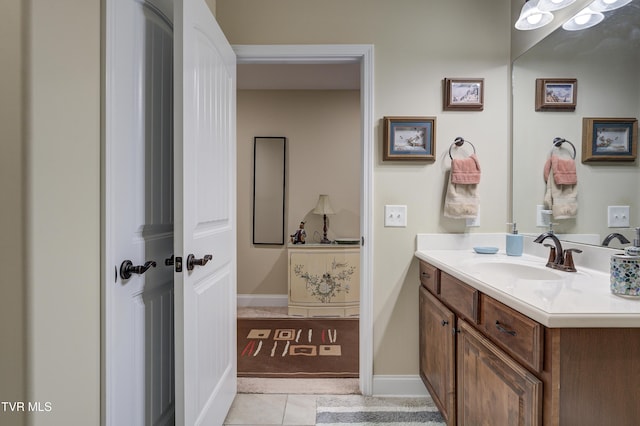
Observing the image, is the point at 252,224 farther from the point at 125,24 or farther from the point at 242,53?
the point at 125,24

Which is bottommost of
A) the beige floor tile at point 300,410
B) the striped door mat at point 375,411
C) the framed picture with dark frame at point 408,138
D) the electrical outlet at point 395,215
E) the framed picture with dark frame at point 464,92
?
the beige floor tile at point 300,410

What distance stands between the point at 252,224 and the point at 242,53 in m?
2.29

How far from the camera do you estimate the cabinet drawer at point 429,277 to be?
189 centimetres

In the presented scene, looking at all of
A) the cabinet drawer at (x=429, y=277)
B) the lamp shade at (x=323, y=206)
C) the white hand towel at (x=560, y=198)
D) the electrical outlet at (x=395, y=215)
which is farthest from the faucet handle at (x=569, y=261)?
the lamp shade at (x=323, y=206)

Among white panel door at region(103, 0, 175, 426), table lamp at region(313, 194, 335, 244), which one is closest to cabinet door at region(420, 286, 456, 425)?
white panel door at region(103, 0, 175, 426)

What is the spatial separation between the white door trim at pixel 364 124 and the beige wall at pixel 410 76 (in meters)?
0.05

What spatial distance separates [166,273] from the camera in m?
1.62

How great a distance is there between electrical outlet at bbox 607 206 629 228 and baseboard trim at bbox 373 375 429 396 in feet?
4.46

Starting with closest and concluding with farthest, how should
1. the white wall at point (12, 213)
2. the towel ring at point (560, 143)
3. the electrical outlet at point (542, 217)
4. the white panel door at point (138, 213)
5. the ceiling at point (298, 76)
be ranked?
1. the white wall at point (12, 213)
2. the white panel door at point (138, 213)
3. the towel ring at point (560, 143)
4. the electrical outlet at point (542, 217)
5. the ceiling at point (298, 76)

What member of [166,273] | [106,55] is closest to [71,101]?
[106,55]

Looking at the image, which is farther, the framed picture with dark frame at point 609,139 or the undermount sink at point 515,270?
the undermount sink at point 515,270

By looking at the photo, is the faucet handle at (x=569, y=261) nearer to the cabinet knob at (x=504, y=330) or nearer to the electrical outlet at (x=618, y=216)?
Answer: the electrical outlet at (x=618, y=216)

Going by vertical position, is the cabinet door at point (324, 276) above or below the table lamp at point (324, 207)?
below

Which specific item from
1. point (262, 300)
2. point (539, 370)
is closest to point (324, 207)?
point (262, 300)
